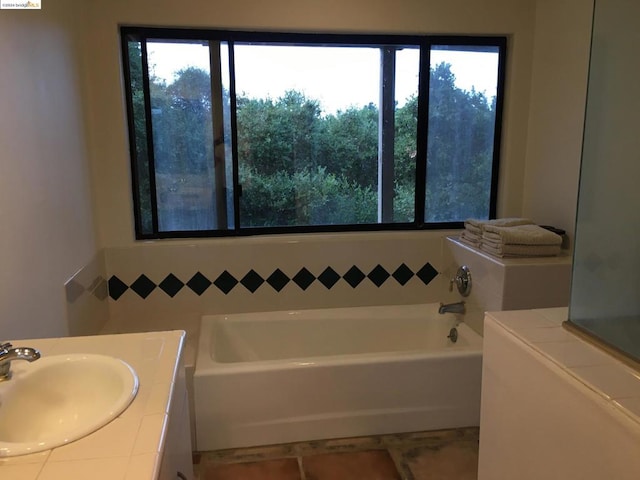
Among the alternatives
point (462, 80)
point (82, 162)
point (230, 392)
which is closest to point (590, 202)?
point (230, 392)

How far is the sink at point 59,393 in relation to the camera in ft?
3.80

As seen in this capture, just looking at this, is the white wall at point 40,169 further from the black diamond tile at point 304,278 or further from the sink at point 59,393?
the black diamond tile at point 304,278

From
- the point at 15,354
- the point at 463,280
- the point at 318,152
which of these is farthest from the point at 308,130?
the point at 15,354

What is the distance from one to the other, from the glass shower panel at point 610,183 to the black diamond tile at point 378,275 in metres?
1.69

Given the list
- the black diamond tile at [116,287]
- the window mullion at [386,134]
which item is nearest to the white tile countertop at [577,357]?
the window mullion at [386,134]

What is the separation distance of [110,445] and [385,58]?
2.54 meters

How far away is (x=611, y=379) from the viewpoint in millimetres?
1001

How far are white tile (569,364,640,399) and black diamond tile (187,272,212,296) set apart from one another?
2.13 metres

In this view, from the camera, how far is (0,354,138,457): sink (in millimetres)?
1157

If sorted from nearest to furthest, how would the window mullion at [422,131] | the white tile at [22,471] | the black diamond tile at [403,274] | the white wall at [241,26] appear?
the white tile at [22,471], the white wall at [241,26], the window mullion at [422,131], the black diamond tile at [403,274]

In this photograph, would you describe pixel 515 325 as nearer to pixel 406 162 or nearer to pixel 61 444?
pixel 61 444

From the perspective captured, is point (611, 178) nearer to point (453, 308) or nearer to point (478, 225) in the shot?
point (478, 225)

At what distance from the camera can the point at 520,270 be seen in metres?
2.35

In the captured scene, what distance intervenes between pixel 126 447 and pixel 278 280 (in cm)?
195
